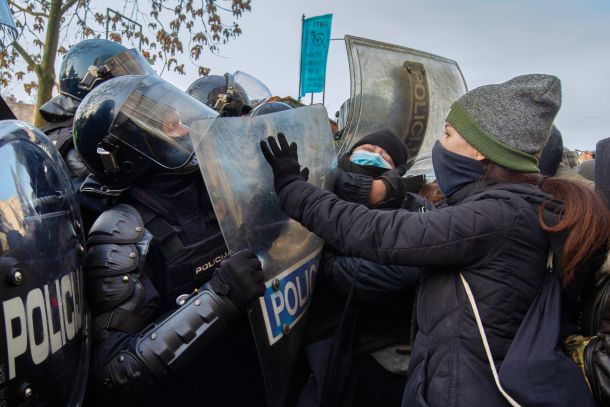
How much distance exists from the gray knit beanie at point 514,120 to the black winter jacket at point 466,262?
0.12m

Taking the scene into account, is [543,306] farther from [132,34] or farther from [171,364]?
[132,34]

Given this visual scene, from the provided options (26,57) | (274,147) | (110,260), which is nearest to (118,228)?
(110,260)

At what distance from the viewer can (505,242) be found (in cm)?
146

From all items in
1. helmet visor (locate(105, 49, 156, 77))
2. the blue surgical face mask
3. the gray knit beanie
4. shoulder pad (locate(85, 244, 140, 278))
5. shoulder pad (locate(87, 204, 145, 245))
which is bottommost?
shoulder pad (locate(85, 244, 140, 278))

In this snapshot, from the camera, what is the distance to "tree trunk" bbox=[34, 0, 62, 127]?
7891 mm

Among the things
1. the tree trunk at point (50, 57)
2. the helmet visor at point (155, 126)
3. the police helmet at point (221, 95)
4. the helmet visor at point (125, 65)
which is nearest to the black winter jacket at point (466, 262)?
the helmet visor at point (155, 126)

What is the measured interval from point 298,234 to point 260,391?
76cm

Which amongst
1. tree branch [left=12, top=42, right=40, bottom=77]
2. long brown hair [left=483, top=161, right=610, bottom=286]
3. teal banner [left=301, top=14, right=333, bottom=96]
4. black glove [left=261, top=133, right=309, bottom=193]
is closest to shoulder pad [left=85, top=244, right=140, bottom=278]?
black glove [left=261, top=133, right=309, bottom=193]

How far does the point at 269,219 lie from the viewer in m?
1.78

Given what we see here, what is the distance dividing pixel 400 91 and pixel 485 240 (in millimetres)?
2019

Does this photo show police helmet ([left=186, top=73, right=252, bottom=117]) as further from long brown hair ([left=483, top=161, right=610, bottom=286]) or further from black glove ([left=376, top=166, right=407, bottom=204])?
long brown hair ([left=483, top=161, right=610, bottom=286])

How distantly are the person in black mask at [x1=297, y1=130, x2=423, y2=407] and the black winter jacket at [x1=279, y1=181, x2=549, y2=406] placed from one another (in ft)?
1.33

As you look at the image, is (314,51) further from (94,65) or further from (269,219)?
(269,219)

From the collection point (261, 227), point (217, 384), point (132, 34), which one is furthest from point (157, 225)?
point (132, 34)
